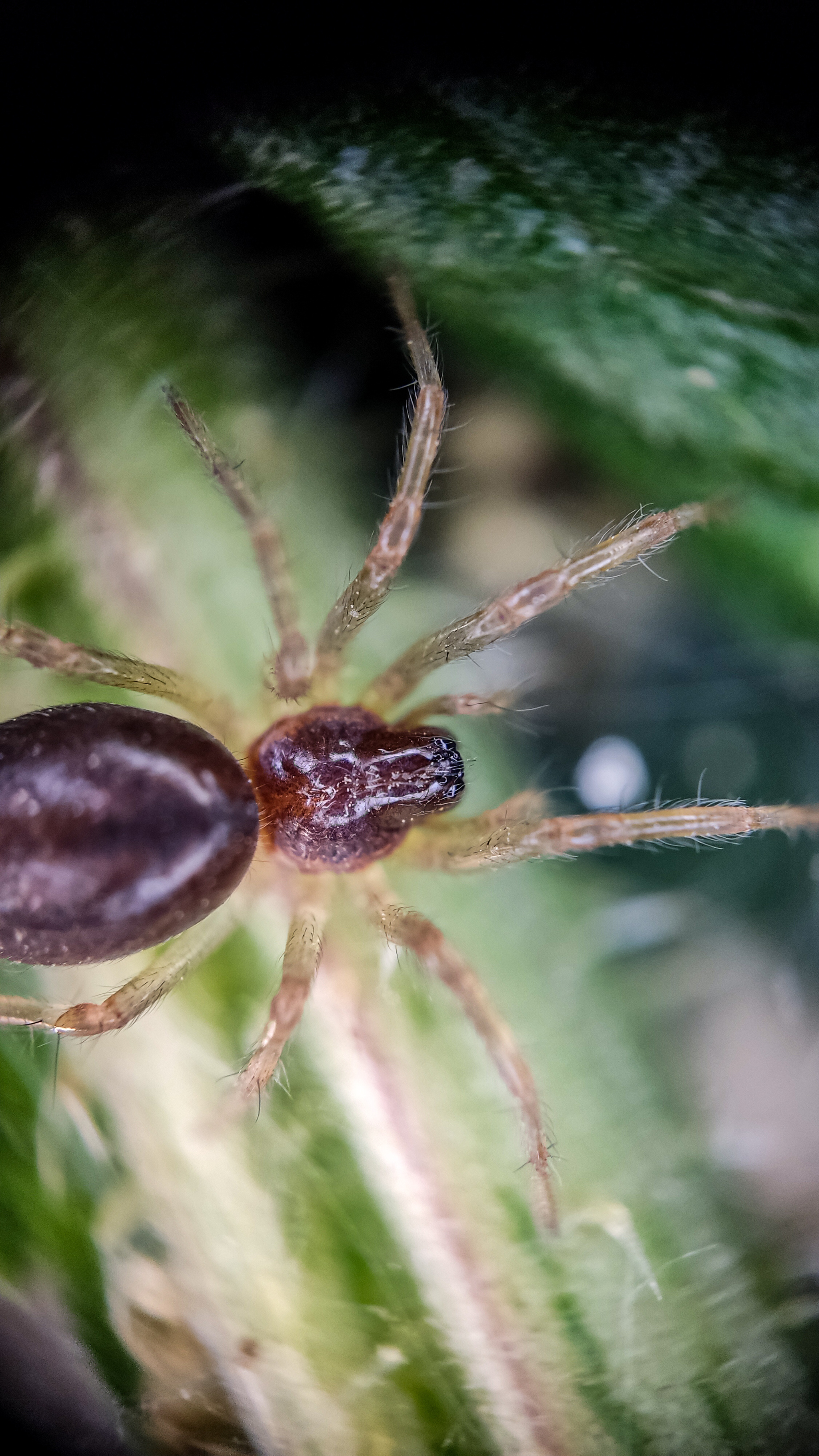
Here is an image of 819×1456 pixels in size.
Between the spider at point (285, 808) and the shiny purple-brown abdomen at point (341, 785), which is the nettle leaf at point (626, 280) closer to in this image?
the spider at point (285, 808)

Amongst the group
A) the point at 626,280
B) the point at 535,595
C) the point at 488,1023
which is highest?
the point at 626,280

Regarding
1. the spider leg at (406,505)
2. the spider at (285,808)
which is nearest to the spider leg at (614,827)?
the spider at (285,808)

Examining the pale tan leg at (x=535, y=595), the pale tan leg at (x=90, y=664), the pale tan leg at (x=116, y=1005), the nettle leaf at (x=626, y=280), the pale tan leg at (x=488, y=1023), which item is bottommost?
the pale tan leg at (x=488, y=1023)

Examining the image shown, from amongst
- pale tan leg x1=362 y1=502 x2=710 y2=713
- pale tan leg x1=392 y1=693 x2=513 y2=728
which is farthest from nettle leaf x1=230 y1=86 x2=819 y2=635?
pale tan leg x1=392 y1=693 x2=513 y2=728

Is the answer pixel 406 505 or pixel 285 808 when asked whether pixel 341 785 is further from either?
pixel 406 505

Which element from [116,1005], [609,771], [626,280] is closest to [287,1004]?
[116,1005]

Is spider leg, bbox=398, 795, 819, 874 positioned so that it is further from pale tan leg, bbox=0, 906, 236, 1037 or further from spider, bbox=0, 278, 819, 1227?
pale tan leg, bbox=0, 906, 236, 1037
